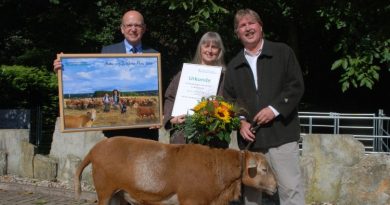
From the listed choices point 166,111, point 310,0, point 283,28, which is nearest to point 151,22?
point 283,28

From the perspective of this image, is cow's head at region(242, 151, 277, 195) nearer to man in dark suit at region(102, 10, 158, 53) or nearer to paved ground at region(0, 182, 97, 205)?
man in dark suit at region(102, 10, 158, 53)

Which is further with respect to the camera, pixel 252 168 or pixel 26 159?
pixel 26 159

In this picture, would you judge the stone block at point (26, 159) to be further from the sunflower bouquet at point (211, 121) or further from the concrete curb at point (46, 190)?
the sunflower bouquet at point (211, 121)

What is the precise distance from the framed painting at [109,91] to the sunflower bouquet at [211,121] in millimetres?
777

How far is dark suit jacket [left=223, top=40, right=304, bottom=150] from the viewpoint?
4.82 meters

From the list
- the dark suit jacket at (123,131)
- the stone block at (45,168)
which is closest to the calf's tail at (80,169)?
the dark suit jacket at (123,131)

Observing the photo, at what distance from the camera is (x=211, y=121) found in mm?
4746

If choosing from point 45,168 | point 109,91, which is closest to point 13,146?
point 45,168

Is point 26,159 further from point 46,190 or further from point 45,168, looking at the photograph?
point 46,190

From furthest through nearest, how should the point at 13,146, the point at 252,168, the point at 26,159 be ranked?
the point at 13,146 < the point at 26,159 < the point at 252,168

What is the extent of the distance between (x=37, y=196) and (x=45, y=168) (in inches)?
32.0

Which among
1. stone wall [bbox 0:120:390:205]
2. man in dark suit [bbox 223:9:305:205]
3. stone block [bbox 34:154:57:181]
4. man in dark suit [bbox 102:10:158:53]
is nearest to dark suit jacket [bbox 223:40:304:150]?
man in dark suit [bbox 223:9:305:205]

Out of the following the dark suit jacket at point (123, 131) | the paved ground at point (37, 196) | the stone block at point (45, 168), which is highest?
the dark suit jacket at point (123, 131)

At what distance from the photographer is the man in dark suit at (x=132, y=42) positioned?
18.3 feet
